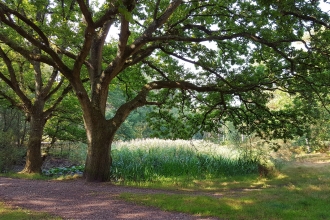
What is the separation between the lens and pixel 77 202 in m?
6.85

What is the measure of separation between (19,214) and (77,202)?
4.87 feet

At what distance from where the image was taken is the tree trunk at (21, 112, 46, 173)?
13.3 m

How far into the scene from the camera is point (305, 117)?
1152 cm

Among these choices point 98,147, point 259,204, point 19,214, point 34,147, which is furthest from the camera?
point 34,147

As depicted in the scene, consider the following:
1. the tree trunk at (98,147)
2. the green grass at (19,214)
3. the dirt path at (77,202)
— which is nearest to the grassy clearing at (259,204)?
the dirt path at (77,202)

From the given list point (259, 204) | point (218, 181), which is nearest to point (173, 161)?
point (218, 181)

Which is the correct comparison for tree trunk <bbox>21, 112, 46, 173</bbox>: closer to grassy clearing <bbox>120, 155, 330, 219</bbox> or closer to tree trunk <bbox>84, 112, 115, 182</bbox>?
tree trunk <bbox>84, 112, 115, 182</bbox>

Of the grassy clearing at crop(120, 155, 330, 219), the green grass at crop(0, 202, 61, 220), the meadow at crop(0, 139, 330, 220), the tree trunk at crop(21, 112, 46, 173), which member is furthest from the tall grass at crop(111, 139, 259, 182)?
the green grass at crop(0, 202, 61, 220)

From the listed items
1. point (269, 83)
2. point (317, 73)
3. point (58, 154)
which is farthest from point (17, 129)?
point (317, 73)

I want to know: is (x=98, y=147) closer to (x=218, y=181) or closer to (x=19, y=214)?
(x=19, y=214)

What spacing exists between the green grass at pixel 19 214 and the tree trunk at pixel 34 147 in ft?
25.0

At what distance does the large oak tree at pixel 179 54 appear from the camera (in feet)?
30.3

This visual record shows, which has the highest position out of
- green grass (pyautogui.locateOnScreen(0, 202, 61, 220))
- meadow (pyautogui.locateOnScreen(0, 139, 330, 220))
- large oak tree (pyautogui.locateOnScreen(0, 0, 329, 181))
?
large oak tree (pyautogui.locateOnScreen(0, 0, 329, 181))

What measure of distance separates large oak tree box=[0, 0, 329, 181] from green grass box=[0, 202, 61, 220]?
4.27 meters
